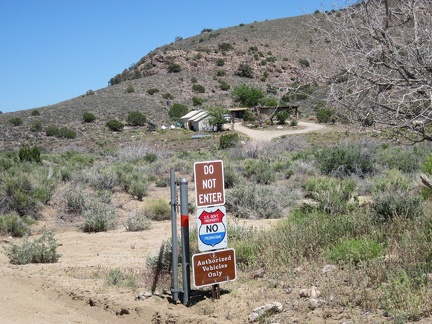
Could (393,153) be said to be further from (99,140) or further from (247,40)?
(247,40)

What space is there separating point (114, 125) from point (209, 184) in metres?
55.4

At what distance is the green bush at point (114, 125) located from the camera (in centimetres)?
6097

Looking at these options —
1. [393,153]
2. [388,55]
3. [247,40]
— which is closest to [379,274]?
[388,55]

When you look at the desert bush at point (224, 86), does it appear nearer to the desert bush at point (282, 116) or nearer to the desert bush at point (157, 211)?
the desert bush at point (282, 116)

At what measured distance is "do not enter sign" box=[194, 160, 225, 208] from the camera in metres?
6.77

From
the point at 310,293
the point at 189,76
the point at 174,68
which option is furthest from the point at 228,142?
the point at 174,68

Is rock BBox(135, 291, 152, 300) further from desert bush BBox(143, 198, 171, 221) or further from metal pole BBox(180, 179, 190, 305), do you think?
desert bush BBox(143, 198, 171, 221)

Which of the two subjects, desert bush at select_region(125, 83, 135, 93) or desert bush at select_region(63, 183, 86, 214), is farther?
desert bush at select_region(125, 83, 135, 93)

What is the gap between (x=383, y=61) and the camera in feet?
26.0

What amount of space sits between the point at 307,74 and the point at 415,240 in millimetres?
2818

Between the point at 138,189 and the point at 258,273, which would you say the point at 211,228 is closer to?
the point at 258,273

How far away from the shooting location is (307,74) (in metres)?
8.22

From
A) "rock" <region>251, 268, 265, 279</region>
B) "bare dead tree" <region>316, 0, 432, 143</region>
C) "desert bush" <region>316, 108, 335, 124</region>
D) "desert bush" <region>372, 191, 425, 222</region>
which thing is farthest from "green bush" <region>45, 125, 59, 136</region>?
"rock" <region>251, 268, 265, 279</region>

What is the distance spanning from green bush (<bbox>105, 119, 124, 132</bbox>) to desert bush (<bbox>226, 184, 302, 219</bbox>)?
46.9 m
